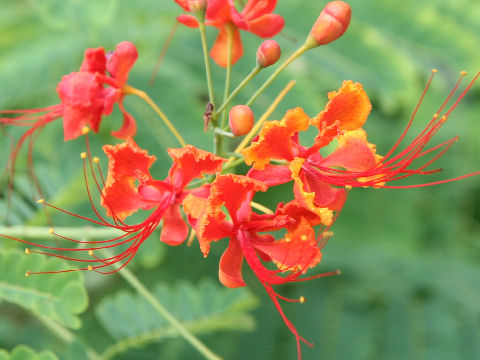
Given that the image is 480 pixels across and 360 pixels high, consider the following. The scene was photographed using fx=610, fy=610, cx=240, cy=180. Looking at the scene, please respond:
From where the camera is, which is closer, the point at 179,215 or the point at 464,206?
the point at 179,215

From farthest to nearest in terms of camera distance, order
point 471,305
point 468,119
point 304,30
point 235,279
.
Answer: point 468,119 → point 471,305 → point 304,30 → point 235,279

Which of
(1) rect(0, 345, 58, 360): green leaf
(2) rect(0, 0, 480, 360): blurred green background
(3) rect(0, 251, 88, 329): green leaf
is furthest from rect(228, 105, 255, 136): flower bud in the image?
(1) rect(0, 345, 58, 360): green leaf

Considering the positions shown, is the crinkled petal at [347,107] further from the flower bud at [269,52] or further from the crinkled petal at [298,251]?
the crinkled petal at [298,251]

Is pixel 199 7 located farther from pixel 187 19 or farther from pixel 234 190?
pixel 234 190

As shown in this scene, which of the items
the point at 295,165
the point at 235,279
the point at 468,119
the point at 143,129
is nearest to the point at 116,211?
the point at 235,279

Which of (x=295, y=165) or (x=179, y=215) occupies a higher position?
(x=295, y=165)

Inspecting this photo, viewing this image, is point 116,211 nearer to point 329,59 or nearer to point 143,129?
point 143,129

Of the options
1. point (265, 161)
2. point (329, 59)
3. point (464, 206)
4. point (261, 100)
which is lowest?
point (464, 206)

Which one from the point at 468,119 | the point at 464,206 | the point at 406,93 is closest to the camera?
the point at 406,93

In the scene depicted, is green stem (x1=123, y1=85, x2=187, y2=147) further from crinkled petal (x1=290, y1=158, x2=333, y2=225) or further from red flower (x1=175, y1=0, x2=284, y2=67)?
crinkled petal (x1=290, y1=158, x2=333, y2=225)
